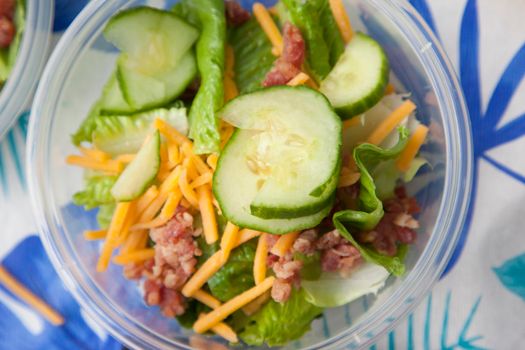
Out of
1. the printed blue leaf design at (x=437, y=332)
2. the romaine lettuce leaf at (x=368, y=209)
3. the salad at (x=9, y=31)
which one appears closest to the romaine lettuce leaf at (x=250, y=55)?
the romaine lettuce leaf at (x=368, y=209)

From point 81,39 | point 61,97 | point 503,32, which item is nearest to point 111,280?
point 61,97

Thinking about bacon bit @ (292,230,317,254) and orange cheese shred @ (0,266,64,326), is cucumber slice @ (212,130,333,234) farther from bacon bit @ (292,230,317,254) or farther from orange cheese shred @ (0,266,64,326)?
orange cheese shred @ (0,266,64,326)

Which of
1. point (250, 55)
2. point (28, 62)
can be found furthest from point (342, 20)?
point (28, 62)

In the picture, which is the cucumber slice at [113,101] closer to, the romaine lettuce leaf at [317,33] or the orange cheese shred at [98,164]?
the orange cheese shred at [98,164]

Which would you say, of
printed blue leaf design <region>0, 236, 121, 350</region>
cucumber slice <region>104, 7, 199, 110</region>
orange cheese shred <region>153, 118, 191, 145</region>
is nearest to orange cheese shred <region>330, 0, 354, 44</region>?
cucumber slice <region>104, 7, 199, 110</region>

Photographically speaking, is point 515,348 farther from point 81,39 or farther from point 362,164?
point 81,39

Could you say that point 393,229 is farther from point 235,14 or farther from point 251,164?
point 235,14
